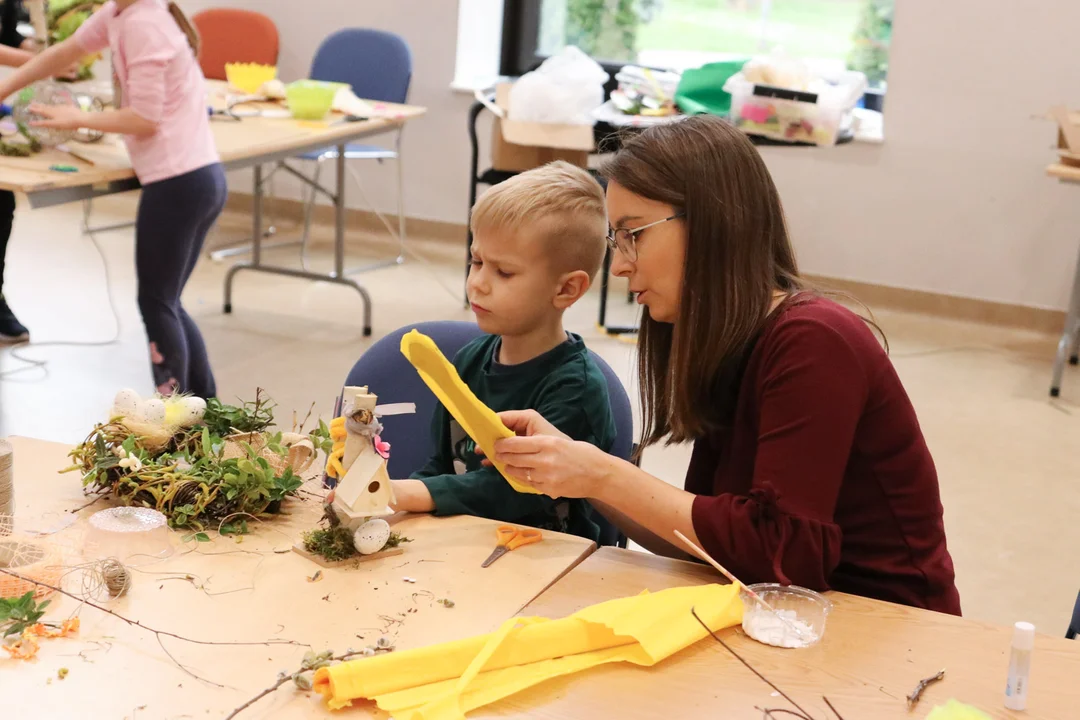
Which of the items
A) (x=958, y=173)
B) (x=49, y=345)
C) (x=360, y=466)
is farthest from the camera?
(x=958, y=173)

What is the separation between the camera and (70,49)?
3174mm

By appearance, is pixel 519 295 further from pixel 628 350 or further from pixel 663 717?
pixel 628 350

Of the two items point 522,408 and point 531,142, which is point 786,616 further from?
point 531,142

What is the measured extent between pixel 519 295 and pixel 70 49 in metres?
2.08

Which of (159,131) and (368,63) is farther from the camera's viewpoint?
(368,63)

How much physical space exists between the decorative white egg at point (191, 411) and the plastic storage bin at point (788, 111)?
3.02 m

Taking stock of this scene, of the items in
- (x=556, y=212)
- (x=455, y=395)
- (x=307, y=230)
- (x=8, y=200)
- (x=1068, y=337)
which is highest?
(x=556, y=212)

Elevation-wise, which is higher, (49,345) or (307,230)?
(307,230)

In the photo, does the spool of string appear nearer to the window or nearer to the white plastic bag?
the white plastic bag

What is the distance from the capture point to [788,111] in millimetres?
4211

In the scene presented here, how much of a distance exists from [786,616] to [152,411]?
2.77 feet

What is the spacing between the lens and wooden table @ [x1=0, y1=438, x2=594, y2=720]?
1082mm

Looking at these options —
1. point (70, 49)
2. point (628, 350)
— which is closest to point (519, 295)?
point (70, 49)

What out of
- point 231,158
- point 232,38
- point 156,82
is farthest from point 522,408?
point 232,38
